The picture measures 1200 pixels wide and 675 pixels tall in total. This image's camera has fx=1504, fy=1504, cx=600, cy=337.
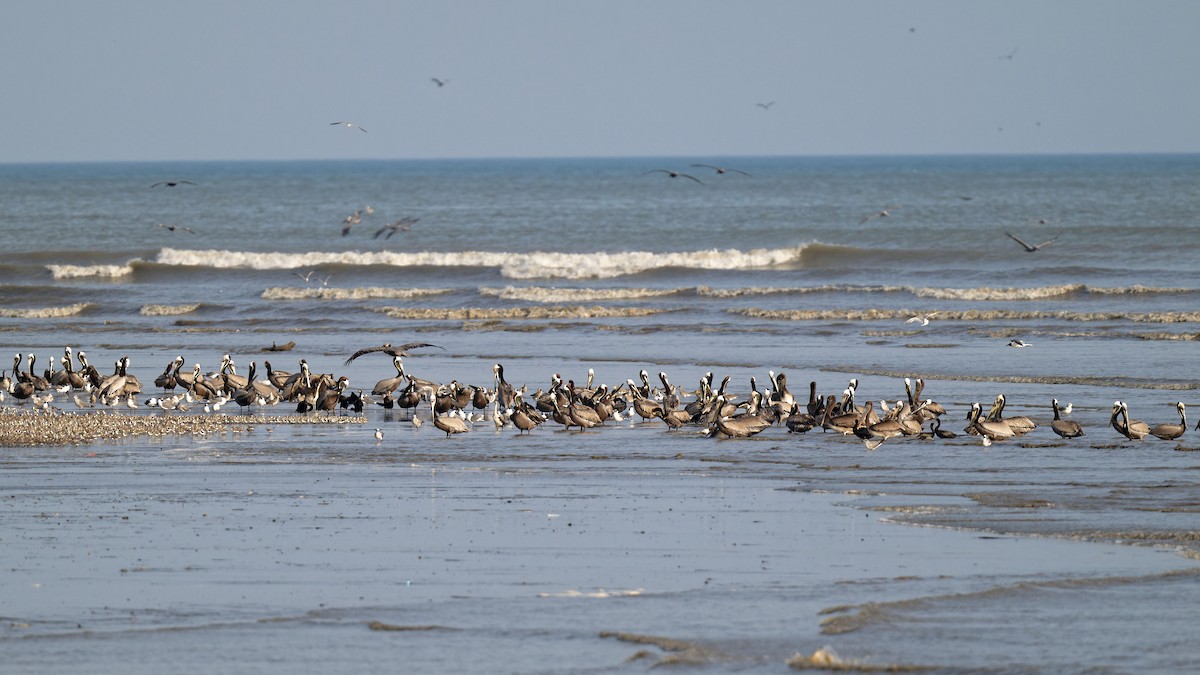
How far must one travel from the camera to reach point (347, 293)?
129ft

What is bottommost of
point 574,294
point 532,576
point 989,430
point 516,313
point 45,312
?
point 532,576

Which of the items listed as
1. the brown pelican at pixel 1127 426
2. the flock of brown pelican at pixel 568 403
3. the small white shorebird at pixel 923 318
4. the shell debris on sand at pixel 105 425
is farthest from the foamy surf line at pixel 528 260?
the brown pelican at pixel 1127 426

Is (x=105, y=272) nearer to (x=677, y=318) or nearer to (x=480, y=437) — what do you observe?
(x=677, y=318)

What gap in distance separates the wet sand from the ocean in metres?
0.04

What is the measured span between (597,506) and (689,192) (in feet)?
291

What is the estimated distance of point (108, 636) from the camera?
8.34 metres

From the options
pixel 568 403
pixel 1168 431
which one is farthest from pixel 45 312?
pixel 1168 431

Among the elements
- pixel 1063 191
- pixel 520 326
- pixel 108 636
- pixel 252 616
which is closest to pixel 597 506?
pixel 252 616

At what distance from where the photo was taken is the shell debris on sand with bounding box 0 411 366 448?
15.6 m

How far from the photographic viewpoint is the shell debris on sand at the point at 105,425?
15.6 m

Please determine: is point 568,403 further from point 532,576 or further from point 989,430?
point 532,576

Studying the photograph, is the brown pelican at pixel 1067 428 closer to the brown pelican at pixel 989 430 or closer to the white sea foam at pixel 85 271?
the brown pelican at pixel 989 430

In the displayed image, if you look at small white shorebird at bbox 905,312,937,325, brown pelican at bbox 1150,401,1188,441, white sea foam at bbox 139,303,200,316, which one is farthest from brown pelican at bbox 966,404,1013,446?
white sea foam at bbox 139,303,200,316

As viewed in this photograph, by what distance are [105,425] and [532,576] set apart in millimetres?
8563
